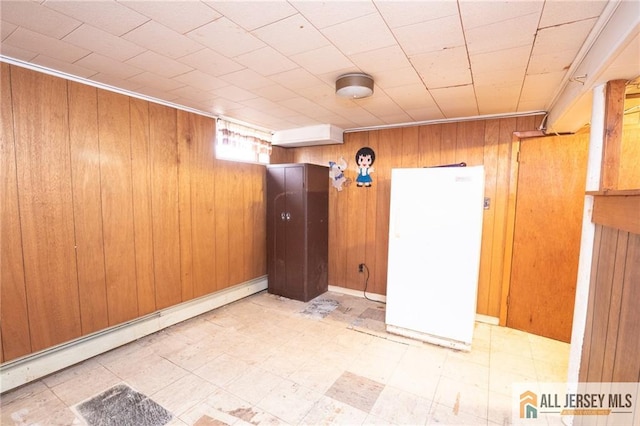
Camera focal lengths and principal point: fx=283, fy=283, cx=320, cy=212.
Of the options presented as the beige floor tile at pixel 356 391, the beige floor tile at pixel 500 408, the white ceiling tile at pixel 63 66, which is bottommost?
the beige floor tile at pixel 356 391

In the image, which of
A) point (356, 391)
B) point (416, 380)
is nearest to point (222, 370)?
point (356, 391)

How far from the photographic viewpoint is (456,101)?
2635 millimetres

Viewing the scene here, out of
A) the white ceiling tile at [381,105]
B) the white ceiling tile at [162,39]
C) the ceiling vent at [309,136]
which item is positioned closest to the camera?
the white ceiling tile at [162,39]

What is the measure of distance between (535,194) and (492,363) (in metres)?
1.68

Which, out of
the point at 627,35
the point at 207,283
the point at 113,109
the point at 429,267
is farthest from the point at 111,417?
the point at 627,35

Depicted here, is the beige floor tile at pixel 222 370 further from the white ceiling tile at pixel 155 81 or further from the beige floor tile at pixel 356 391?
the white ceiling tile at pixel 155 81

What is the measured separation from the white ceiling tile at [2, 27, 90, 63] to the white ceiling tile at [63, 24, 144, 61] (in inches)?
3.1

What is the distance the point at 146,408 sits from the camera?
5.98ft

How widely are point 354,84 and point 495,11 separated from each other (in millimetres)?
926

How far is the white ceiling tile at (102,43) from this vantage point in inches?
61.3

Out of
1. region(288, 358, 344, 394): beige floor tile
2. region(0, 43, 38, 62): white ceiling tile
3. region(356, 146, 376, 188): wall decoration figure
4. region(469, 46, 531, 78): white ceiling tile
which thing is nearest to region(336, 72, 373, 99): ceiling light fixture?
region(469, 46, 531, 78): white ceiling tile

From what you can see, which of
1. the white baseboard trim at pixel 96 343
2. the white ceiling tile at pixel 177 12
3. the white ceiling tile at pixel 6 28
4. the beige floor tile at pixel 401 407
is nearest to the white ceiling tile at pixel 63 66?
the white ceiling tile at pixel 6 28

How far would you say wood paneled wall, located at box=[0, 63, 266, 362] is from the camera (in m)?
1.95

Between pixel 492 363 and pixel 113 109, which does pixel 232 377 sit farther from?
pixel 113 109
